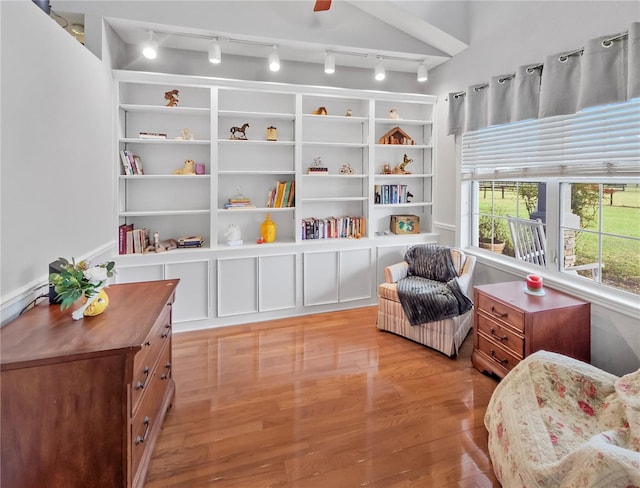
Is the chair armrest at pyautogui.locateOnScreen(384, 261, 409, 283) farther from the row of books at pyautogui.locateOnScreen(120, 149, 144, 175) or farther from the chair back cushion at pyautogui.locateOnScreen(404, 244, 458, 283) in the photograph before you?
the row of books at pyautogui.locateOnScreen(120, 149, 144, 175)

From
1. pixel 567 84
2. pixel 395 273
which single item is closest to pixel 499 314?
pixel 395 273

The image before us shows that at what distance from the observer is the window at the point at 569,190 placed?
219 centimetres

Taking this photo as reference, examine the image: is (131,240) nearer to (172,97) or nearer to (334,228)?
(172,97)

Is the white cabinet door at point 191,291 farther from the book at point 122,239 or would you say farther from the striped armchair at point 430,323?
the striped armchair at point 430,323

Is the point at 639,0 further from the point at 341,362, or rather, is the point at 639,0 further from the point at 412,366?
the point at 341,362

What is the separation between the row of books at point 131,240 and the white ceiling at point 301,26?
1.71 meters

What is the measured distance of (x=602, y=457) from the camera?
1128 millimetres

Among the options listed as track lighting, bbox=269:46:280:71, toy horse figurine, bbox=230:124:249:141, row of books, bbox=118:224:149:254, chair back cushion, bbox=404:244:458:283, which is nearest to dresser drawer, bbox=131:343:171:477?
row of books, bbox=118:224:149:254

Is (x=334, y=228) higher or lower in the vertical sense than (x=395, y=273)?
higher

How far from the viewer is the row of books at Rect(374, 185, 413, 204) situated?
398 cm

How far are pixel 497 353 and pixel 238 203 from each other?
2608mm

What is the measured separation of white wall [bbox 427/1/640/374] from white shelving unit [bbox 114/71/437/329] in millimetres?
245

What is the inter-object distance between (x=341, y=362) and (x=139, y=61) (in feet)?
10.8

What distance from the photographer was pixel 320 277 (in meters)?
3.69
